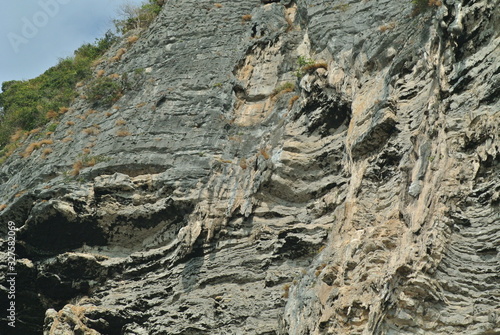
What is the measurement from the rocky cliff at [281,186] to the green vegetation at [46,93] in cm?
176

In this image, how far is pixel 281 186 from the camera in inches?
630

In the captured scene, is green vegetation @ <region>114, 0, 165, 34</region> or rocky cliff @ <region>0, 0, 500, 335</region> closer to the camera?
rocky cliff @ <region>0, 0, 500, 335</region>

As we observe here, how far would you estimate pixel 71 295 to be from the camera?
703 inches

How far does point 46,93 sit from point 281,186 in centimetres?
1588

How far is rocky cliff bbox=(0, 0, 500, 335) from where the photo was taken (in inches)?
420

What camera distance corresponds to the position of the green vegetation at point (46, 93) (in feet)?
84.0

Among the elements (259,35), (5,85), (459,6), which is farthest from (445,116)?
(5,85)

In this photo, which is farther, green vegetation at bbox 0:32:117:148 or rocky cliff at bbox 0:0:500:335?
green vegetation at bbox 0:32:117:148

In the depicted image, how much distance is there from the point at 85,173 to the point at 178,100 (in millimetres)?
3607

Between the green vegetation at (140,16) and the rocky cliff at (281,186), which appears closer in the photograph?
the rocky cliff at (281,186)

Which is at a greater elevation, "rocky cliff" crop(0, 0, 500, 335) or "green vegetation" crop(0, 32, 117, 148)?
"green vegetation" crop(0, 32, 117, 148)

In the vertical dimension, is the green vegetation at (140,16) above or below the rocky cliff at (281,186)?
above

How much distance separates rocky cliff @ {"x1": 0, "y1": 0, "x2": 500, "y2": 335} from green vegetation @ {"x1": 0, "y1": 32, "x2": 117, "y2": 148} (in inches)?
69.2

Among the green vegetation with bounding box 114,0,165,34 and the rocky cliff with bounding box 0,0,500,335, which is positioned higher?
the green vegetation with bounding box 114,0,165,34
